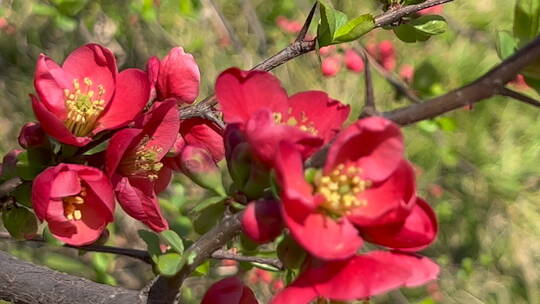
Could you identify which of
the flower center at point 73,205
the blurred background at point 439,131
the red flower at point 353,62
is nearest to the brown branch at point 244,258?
the flower center at point 73,205

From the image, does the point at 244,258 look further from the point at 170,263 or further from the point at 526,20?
the point at 526,20

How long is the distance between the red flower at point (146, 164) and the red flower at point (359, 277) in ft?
0.67

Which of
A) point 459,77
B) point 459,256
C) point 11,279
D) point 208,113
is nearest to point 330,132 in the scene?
point 208,113

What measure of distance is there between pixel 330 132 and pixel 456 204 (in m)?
2.38

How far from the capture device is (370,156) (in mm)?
459

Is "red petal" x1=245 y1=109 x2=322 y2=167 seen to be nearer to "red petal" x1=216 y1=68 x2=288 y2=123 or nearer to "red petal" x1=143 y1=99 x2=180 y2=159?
"red petal" x1=216 y1=68 x2=288 y2=123

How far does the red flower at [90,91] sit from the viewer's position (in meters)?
0.62

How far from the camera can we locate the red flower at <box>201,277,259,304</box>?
2.01 feet

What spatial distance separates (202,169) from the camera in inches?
20.8

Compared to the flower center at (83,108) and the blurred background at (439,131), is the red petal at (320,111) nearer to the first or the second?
the flower center at (83,108)

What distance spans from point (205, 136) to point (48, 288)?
0.63 ft

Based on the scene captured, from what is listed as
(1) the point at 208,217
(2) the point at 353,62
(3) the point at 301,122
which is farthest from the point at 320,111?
(2) the point at 353,62

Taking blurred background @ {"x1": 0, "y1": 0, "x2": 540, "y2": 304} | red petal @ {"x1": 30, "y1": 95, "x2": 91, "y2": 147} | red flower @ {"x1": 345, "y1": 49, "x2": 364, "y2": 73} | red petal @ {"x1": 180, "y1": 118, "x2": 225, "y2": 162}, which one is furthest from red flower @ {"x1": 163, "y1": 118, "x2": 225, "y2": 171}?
red flower @ {"x1": 345, "y1": 49, "x2": 364, "y2": 73}

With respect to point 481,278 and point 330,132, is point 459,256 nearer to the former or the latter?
point 481,278
